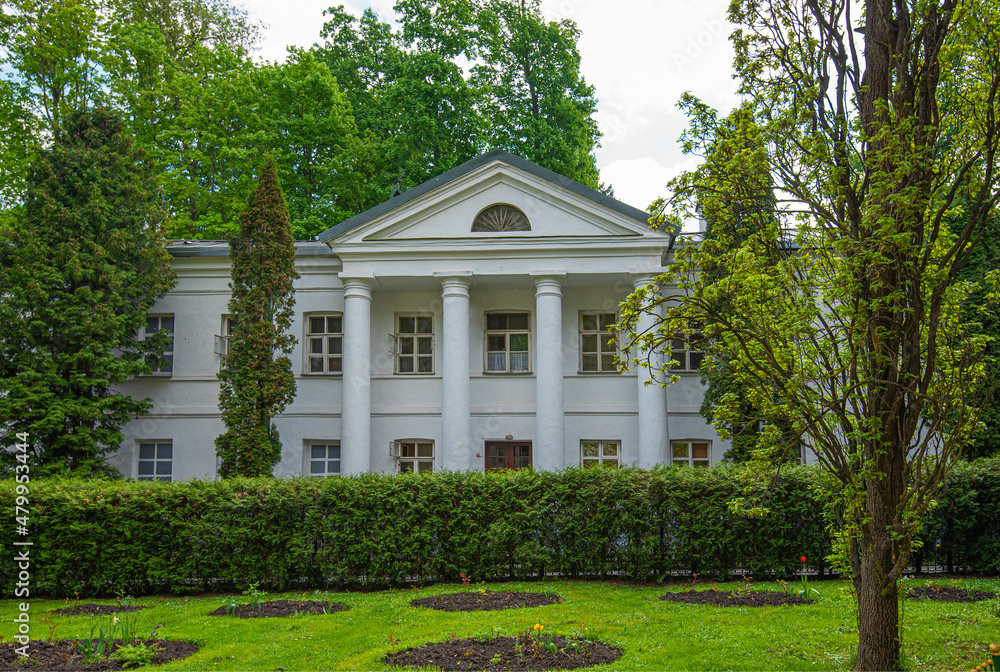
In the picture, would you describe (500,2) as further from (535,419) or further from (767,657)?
(767,657)

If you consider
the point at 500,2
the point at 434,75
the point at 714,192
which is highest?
the point at 500,2

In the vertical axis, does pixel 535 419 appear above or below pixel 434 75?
below

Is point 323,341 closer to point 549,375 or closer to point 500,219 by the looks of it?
point 500,219

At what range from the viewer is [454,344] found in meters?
19.2

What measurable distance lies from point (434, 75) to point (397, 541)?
24.1m

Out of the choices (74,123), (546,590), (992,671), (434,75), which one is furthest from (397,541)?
(434,75)

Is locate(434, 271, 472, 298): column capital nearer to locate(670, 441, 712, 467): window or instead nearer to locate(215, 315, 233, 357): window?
locate(215, 315, 233, 357): window

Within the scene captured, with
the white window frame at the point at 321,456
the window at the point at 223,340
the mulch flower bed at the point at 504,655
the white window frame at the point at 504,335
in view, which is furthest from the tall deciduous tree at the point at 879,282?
the window at the point at 223,340

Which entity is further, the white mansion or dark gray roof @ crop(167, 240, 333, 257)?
dark gray roof @ crop(167, 240, 333, 257)

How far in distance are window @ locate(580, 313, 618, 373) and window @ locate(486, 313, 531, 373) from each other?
1504 millimetres

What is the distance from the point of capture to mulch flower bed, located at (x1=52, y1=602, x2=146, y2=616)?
9.84 meters

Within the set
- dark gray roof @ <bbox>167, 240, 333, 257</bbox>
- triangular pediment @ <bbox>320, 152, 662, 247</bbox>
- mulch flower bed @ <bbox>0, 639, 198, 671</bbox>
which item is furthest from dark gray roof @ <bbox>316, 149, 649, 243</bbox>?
mulch flower bed @ <bbox>0, 639, 198, 671</bbox>

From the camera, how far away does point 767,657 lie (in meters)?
6.86

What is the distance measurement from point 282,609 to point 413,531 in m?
2.32
